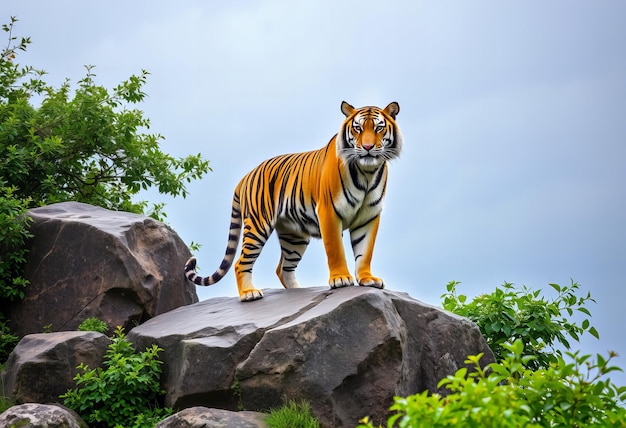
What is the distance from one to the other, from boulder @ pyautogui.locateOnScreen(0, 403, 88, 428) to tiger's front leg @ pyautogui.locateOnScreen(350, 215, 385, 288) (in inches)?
104

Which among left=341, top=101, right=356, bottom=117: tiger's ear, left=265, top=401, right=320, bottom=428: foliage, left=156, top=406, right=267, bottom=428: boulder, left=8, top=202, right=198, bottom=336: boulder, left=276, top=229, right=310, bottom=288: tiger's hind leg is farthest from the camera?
left=276, top=229, right=310, bottom=288: tiger's hind leg

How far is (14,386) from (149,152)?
4646mm

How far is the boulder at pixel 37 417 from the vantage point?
6.37 m

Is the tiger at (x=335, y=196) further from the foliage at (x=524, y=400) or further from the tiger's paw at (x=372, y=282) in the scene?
the foliage at (x=524, y=400)

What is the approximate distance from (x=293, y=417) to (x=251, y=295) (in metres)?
1.92

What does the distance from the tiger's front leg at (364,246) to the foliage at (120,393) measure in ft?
6.16

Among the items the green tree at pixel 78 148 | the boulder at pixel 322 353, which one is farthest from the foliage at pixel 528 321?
the green tree at pixel 78 148

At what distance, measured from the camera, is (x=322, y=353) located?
20.6 ft

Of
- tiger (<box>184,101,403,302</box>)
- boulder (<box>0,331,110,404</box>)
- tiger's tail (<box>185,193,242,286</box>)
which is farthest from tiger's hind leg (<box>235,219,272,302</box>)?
boulder (<box>0,331,110,404</box>)

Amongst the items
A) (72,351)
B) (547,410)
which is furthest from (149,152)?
(547,410)

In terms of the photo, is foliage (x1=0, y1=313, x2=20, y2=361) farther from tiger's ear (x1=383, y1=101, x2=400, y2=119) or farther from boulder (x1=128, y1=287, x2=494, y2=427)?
tiger's ear (x1=383, y1=101, x2=400, y2=119)

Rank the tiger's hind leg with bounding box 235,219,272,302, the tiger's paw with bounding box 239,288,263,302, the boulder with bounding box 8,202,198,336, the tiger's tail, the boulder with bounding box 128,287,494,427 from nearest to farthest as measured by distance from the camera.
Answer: the boulder with bounding box 128,287,494,427 → the tiger's paw with bounding box 239,288,263,302 → the tiger's hind leg with bounding box 235,219,272,302 → the boulder with bounding box 8,202,198,336 → the tiger's tail

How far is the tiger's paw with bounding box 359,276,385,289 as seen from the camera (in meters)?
7.05

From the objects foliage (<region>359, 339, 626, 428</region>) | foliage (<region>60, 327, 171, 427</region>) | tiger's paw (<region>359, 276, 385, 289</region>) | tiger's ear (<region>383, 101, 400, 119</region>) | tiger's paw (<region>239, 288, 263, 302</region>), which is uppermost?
tiger's ear (<region>383, 101, 400, 119</region>)
